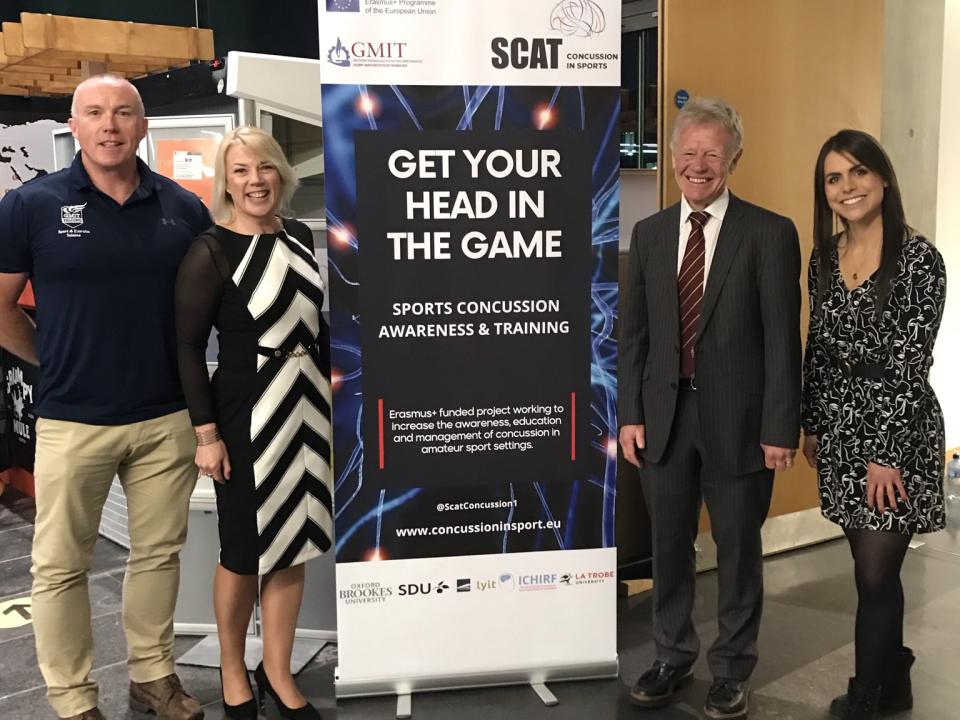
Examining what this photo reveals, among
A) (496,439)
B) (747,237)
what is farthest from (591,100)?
(496,439)

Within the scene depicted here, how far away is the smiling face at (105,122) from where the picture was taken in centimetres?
227

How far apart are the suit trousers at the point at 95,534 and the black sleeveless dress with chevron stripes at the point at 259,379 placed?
19 centimetres

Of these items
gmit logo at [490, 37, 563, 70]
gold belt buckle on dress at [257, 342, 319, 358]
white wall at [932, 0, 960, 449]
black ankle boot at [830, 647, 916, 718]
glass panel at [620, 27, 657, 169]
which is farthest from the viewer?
white wall at [932, 0, 960, 449]

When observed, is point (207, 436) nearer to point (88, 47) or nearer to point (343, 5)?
point (343, 5)

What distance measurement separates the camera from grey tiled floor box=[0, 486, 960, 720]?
2.57 m

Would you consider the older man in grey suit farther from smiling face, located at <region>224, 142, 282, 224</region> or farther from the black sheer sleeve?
the black sheer sleeve

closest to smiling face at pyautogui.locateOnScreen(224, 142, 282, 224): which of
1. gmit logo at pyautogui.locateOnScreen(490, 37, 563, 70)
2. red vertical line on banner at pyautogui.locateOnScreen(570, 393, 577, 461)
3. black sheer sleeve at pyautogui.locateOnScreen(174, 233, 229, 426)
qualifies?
black sheer sleeve at pyautogui.locateOnScreen(174, 233, 229, 426)

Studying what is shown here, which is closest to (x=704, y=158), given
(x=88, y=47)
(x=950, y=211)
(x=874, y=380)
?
(x=874, y=380)

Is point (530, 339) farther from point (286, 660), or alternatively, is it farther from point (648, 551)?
point (648, 551)

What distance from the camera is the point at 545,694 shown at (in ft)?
8.61

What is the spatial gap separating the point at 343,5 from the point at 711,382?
1376 millimetres

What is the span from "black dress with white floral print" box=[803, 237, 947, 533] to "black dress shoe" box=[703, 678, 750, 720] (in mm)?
570

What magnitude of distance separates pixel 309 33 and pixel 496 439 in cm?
549

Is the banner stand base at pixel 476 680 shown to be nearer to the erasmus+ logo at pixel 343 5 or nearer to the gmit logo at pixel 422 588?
the gmit logo at pixel 422 588
